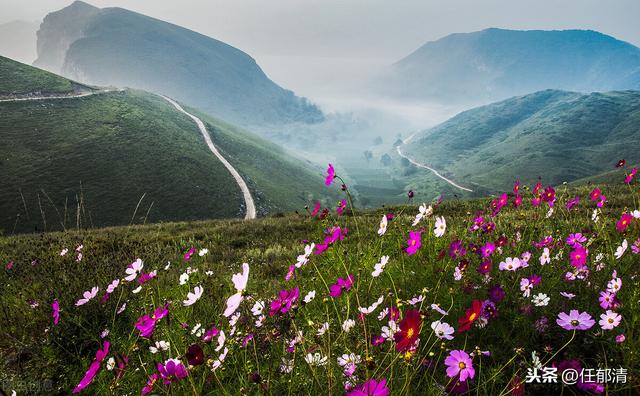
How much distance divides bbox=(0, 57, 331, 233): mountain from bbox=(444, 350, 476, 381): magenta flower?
54486mm

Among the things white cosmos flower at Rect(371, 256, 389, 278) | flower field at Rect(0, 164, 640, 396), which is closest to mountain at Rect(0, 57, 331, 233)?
flower field at Rect(0, 164, 640, 396)

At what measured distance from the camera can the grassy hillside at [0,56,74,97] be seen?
331ft

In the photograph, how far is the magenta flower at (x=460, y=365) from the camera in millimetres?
1571

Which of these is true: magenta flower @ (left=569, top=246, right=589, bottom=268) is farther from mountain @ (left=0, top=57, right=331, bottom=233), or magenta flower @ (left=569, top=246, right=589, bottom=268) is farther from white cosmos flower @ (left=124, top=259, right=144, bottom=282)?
mountain @ (left=0, top=57, right=331, bottom=233)

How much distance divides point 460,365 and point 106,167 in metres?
90.3

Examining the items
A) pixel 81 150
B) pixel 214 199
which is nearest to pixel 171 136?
pixel 81 150

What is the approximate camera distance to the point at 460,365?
1615 mm

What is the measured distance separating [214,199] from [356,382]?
7926cm

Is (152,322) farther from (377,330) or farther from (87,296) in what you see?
(377,330)

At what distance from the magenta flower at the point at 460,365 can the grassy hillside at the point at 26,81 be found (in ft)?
428

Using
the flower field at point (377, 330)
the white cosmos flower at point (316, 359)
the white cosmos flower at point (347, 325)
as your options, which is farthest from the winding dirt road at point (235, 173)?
the white cosmos flower at point (316, 359)

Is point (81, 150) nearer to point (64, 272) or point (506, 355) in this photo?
point (64, 272)

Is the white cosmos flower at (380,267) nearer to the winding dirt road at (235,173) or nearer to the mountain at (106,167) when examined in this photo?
the winding dirt road at (235,173)

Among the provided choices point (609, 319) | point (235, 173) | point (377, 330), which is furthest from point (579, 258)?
point (235, 173)
